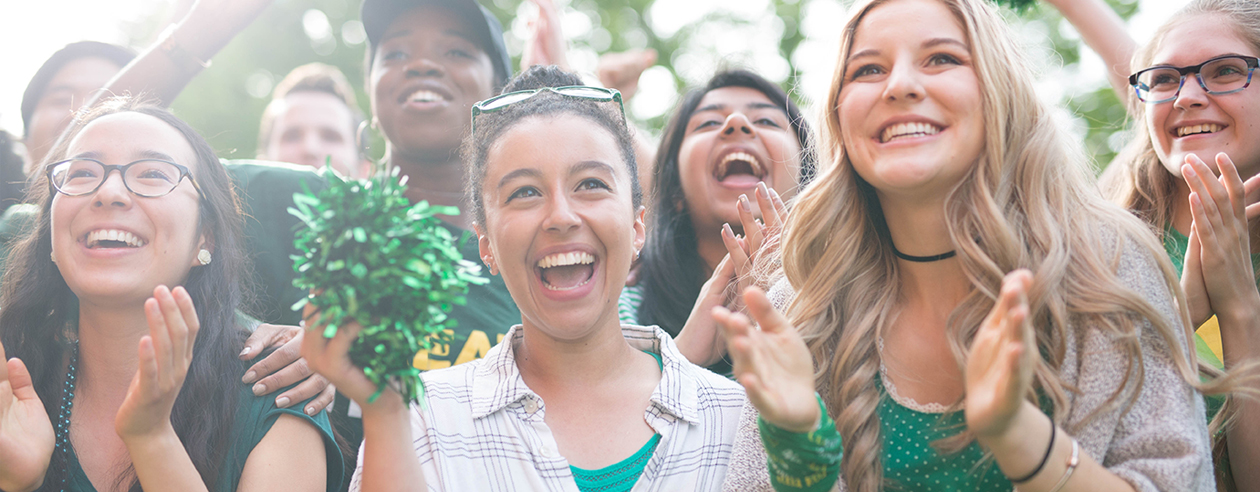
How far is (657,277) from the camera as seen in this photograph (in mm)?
4125

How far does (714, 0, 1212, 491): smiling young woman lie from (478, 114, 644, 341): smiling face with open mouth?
61 cm

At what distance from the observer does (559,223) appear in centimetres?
259

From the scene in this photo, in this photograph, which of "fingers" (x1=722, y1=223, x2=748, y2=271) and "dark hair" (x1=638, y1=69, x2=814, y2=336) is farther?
"dark hair" (x1=638, y1=69, x2=814, y2=336)

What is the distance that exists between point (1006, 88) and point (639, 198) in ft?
4.12

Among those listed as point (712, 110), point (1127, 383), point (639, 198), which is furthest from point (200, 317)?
point (1127, 383)

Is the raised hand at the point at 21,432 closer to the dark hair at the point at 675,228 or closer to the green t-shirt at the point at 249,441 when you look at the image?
the green t-shirt at the point at 249,441

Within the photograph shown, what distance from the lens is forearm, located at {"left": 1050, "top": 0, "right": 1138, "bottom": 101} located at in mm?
4090

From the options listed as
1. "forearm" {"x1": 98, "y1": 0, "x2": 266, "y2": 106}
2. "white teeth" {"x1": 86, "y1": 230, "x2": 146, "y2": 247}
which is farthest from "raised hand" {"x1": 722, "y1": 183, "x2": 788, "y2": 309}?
"forearm" {"x1": 98, "y1": 0, "x2": 266, "y2": 106}

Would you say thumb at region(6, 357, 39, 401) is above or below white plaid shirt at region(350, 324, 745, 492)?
above

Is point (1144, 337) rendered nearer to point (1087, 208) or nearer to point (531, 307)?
point (1087, 208)

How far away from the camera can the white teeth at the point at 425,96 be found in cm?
429

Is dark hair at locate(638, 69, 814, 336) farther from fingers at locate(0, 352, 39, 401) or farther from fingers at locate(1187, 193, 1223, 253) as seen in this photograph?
fingers at locate(0, 352, 39, 401)

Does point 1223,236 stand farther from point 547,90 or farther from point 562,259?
point 547,90

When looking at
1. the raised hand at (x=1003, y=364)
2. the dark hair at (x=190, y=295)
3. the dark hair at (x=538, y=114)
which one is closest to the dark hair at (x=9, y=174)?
the dark hair at (x=190, y=295)
